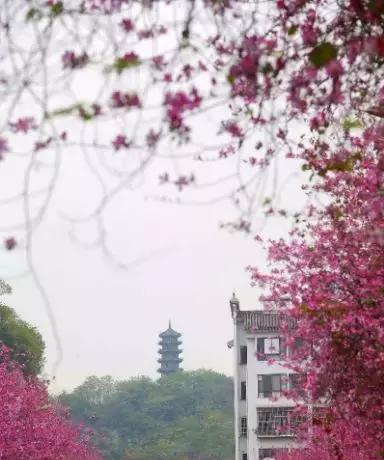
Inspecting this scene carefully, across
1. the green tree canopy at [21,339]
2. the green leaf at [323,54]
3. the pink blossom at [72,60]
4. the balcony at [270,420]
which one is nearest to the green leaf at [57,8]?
the pink blossom at [72,60]

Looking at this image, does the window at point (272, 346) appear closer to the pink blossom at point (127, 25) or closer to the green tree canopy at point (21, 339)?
the green tree canopy at point (21, 339)

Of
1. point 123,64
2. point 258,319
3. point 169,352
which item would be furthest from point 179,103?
point 169,352

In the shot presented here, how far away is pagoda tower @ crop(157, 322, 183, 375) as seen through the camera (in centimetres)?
16788

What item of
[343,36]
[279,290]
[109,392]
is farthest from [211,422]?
[343,36]

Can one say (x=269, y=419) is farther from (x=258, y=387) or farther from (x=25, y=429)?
(x=25, y=429)

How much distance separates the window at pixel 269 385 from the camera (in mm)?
54125

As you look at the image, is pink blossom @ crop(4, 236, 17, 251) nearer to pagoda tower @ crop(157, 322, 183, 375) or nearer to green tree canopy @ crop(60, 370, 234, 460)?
green tree canopy @ crop(60, 370, 234, 460)

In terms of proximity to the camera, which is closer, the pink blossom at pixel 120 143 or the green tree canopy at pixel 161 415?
the pink blossom at pixel 120 143

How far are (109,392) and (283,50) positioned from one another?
414 feet

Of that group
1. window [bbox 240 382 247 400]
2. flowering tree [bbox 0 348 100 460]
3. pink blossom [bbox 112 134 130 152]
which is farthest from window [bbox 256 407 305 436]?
pink blossom [bbox 112 134 130 152]

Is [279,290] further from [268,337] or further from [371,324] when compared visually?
[268,337]

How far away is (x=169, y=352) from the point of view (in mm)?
168500

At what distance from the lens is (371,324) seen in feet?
41.7

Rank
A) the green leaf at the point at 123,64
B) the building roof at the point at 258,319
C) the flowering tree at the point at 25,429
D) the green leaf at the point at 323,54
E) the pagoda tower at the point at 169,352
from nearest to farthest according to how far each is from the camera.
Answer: the green leaf at the point at 323,54 < the green leaf at the point at 123,64 < the flowering tree at the point at 25,429 < the building roof at the point at 258,319 < the pagoda tower at the point at 169,352
